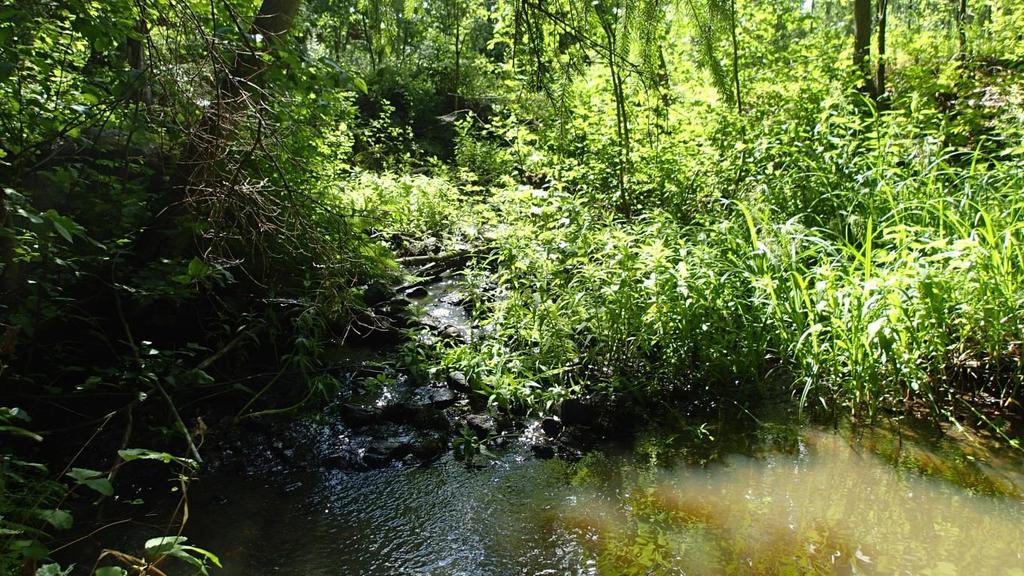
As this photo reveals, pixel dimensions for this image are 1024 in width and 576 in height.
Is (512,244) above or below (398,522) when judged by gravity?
above

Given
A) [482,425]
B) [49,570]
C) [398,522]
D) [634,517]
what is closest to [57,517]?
[49,570]

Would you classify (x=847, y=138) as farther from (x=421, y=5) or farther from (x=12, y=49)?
(x=12, y=49)

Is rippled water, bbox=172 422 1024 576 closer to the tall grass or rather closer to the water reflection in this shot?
the water reflection

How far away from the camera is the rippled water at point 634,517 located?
2529mm

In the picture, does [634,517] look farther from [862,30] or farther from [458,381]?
[862,30]

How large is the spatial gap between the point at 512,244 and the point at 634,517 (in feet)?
9.51

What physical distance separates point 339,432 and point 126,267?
163cm

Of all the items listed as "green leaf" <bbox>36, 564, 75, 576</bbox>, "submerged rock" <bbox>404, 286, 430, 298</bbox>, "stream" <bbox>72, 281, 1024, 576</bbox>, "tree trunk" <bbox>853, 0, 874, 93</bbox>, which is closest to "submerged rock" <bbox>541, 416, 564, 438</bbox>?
"stream" <bbox>72, 281, 1024, 576</bbox>

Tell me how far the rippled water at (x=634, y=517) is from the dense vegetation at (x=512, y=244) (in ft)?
1.32

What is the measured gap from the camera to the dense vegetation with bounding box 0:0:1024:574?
8.13 ft

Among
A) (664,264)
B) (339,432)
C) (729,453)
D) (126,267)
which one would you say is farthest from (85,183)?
(729,453)

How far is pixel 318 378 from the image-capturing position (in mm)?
4172

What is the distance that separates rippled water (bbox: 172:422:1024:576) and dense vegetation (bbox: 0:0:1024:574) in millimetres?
401

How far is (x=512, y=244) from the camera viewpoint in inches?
209
